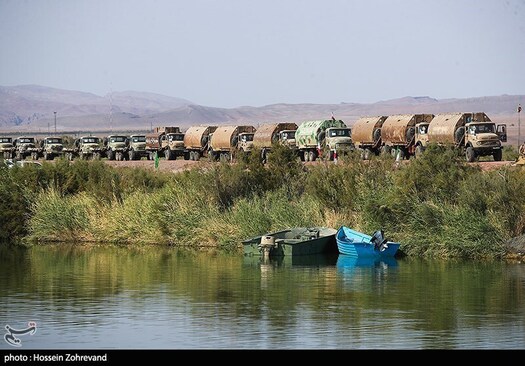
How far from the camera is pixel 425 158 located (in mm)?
49344

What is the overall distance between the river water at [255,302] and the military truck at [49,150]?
5491 cm

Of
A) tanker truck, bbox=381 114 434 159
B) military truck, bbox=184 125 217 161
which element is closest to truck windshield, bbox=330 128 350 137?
tanker truck, bbox=381 114 434 159

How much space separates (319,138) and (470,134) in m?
15.0

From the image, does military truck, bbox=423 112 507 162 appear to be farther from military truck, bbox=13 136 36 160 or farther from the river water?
military truck, bbox=13 136 36 160

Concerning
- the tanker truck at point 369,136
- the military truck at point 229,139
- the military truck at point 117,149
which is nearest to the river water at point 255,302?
the tanker truck at point 369,136

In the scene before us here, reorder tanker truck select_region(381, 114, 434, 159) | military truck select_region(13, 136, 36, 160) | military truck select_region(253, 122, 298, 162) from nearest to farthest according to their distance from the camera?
tanker truck select_region(381, 114, 434, 159) → military truck select_region(253, 122, 298, 162) → military truck select_region(13, 136, 36, 160)

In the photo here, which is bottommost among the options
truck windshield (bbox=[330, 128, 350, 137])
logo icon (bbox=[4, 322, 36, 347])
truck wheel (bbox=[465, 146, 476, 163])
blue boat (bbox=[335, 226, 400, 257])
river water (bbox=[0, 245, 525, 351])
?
river water (bbox=[0, 245, 525, 351])

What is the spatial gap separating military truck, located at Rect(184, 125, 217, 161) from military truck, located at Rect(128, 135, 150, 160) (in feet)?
14.5

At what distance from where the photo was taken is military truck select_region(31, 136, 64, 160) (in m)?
104

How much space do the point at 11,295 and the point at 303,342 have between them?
467 inches

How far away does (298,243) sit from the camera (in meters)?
46.9

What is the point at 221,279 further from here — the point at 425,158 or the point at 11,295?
the point at 425,158

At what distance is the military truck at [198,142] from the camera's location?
3831 inches

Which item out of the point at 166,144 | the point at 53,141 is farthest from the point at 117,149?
the point at 53,141
